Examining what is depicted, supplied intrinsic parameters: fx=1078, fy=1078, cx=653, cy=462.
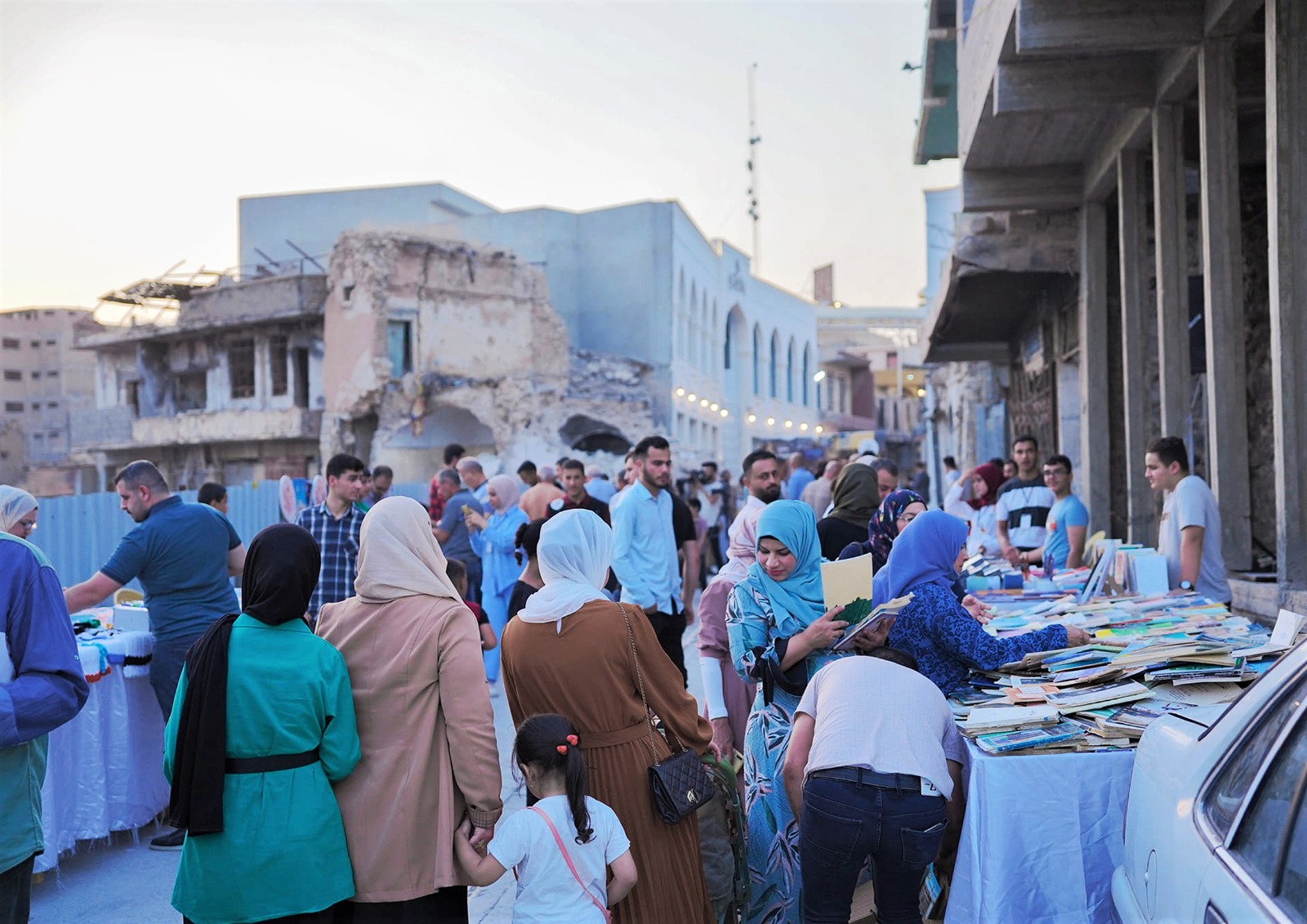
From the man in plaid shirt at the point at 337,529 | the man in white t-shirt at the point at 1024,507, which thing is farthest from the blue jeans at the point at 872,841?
the man in white t-shirt at the point at 1024,507

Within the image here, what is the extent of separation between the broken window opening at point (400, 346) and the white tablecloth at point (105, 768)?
26646 millimetres

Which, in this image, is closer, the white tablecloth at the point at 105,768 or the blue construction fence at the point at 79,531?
the white tablecloth at the point at 105,768

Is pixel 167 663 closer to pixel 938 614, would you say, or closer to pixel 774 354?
pixel 938 614

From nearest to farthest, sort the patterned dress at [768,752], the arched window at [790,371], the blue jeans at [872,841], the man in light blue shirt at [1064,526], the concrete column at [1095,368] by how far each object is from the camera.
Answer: the blue jeans at [872,841]
the patterned dress at [768,752]
the man in light blue shirt at [1064,526]
the concrete column at [1095,368]
the arched window at [790,371]

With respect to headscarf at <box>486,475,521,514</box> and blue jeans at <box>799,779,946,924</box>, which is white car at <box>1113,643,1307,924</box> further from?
headscarf at <box>486,475,521,514</box>

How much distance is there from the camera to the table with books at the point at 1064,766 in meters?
3.36

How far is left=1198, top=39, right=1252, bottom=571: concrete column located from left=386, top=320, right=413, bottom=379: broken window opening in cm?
2747

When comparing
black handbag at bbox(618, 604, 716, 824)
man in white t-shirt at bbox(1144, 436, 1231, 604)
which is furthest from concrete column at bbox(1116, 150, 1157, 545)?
black handbag at bbox(618, 604, 716, 824)

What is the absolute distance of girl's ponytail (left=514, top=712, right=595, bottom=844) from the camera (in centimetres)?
304

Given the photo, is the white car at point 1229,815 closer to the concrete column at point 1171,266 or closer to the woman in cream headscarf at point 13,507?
the woman in cream headscarf at point 13,507

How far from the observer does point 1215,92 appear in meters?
6.61

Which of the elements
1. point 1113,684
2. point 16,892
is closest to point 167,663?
point 16,892

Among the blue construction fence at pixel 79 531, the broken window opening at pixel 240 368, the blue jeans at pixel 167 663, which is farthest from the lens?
the broken window opening at pixel 240 368

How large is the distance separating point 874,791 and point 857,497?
3319 mm
